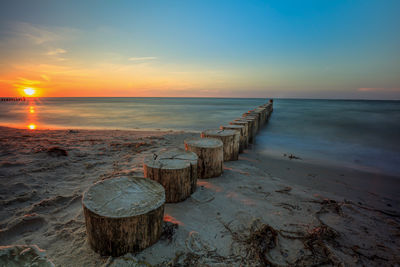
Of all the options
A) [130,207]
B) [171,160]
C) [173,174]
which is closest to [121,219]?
[130,207]

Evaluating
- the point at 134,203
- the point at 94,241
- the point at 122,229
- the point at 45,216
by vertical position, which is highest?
the point at 134,203

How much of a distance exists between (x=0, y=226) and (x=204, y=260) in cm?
242

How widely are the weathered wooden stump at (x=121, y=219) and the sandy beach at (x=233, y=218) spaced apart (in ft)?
0.36

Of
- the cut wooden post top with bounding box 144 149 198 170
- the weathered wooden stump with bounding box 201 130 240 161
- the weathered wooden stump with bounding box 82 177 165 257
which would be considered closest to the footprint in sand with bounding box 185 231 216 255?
the weathered wooden stump with bounding box 82 177 165 257

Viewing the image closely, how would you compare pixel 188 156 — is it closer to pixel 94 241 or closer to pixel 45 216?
pixel 94 241

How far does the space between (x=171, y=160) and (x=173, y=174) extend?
0.30 meters

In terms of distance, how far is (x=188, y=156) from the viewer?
3.04 meters

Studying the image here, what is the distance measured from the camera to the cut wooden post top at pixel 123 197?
175cm

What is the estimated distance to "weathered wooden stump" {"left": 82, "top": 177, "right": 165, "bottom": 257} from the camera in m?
1.72

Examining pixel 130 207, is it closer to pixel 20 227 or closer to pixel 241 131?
pixel 20 227

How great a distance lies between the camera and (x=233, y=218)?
8.19 ft

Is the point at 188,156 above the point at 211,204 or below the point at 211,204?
above

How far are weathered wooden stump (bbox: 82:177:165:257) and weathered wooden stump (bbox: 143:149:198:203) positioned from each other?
0.60 m

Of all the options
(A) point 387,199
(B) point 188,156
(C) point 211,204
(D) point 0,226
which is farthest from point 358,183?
(D) point 0,226
